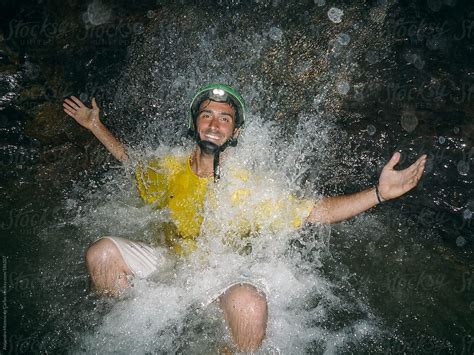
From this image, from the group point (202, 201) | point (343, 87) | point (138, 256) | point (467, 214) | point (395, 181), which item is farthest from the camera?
point (343, 87)

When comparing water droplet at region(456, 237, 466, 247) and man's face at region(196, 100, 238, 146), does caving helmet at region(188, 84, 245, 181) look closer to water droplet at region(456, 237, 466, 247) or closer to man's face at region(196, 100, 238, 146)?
man's face at region(196, 100, 238, 146)

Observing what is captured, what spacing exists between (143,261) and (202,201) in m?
0.85

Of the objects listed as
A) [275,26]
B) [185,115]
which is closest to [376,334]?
[185,115]

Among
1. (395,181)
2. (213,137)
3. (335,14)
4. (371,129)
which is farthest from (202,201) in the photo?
(335,14)

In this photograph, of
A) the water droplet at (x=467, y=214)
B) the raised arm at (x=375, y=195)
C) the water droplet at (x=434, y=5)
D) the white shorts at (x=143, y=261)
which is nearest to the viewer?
the white shorts at (x=143, y=261)

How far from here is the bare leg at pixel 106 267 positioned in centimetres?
354

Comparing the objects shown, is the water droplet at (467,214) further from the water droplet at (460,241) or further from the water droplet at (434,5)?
the water droplet at (434,5)

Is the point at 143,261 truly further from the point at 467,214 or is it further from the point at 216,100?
the point at 467,214

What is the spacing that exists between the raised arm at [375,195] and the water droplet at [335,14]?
3652 mm

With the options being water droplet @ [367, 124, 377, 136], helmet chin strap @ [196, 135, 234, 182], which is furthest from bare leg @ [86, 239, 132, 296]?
water droplet @ [367, 124, 377, 136]

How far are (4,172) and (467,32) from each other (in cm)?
749

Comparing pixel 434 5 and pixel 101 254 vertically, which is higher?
pixel 101 254

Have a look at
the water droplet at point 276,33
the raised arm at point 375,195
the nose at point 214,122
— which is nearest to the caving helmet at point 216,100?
the nose at point 214,122

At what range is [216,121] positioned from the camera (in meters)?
4.12
